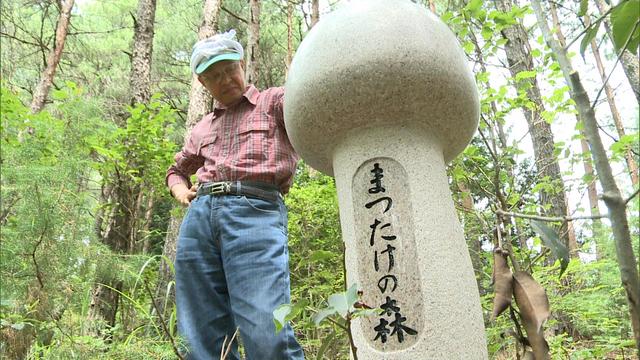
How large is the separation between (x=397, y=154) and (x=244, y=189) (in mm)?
666

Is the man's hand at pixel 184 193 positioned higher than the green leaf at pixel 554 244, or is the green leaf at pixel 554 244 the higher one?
the man's hand at pixel 184 193

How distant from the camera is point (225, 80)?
222 cm

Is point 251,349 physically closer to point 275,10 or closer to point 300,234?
point 300,234

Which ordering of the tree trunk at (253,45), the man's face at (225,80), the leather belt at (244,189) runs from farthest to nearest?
the tree trunk at (253,45) < the man's face at (225,80) < the leather belt at (244,189)

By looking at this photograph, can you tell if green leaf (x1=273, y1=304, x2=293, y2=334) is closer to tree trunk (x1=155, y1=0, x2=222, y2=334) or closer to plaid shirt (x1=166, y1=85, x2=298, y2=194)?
plaid shirt (x1=166, y1=85, x2=298, y2=194)

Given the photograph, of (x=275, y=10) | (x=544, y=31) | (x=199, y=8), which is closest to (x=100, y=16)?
(x=199, y=8)

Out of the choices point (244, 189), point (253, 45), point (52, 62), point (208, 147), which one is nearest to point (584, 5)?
point (244, 189)

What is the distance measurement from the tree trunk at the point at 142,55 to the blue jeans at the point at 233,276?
380 centimetres

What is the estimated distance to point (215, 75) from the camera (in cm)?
220

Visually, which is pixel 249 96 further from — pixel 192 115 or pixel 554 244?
pixel 192 115

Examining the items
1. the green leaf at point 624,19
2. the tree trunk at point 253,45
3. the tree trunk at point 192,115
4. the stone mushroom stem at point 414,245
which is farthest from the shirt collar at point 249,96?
the tree trunk at point 253,45

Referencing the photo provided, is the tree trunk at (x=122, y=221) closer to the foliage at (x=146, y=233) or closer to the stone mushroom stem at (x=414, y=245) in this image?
the foliage at (x=146, y=233)

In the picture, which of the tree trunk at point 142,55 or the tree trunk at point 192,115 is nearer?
the tree trunk at point 192,115

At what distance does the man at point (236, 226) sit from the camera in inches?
75.1
